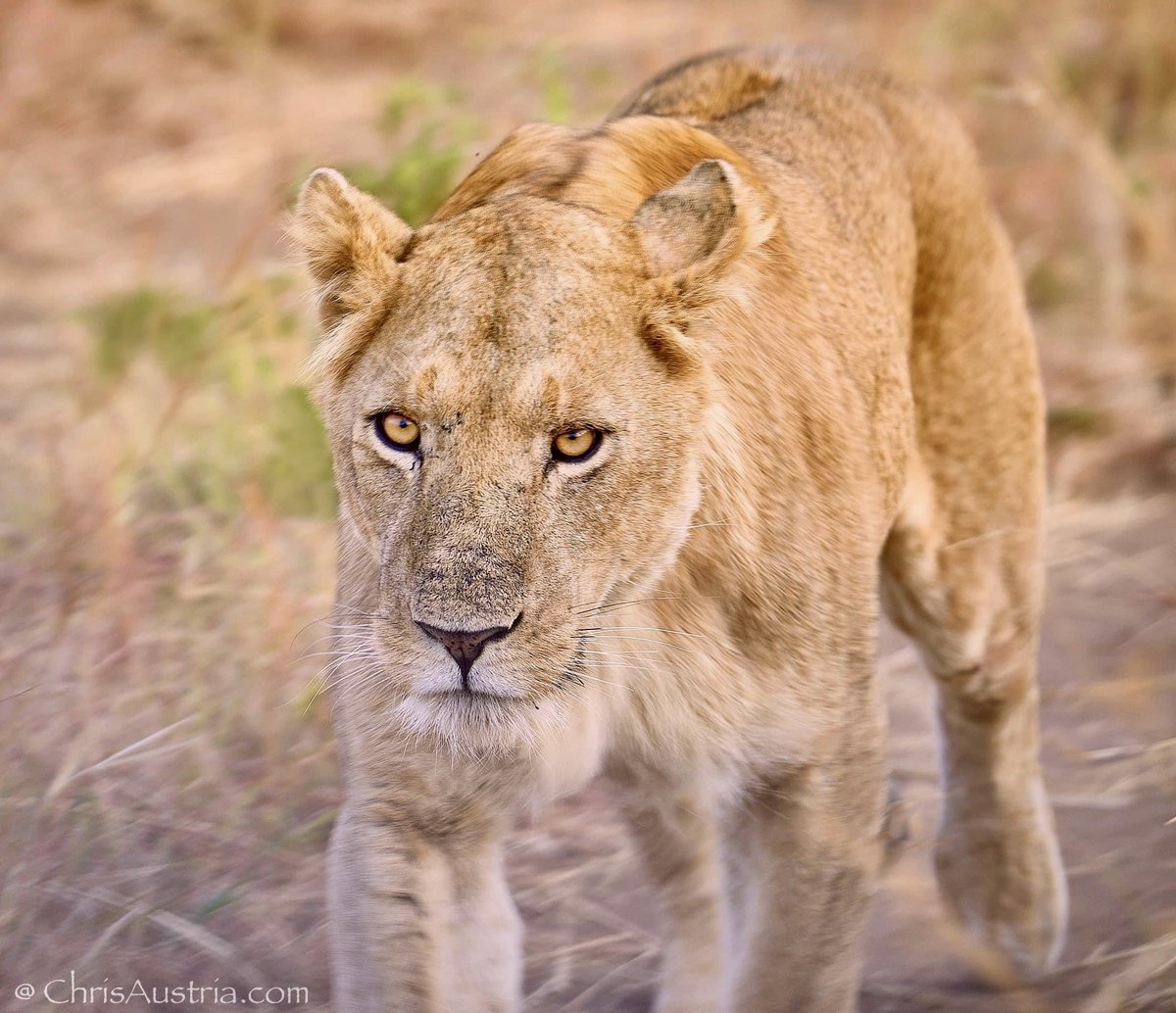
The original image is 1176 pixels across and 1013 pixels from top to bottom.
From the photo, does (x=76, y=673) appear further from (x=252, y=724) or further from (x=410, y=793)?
(x=410, y=793)

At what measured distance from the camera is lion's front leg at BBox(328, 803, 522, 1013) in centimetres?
258

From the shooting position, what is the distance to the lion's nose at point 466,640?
2209 mm

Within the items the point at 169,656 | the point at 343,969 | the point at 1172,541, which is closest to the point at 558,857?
the point at 169,656

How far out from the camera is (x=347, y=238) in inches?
96.2

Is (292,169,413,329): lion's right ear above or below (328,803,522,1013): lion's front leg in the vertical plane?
above

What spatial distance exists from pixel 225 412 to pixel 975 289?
2.62 meters

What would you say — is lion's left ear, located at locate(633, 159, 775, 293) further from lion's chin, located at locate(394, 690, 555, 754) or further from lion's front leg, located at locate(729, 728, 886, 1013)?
lion's front leg, located at locate(729, 728, 886, 1013)

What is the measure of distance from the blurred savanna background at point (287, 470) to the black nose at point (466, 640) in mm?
584

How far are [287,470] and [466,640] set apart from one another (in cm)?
274

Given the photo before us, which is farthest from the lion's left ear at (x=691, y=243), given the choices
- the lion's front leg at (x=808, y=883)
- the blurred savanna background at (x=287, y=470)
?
the lion's front leg at (x=808, y=883)

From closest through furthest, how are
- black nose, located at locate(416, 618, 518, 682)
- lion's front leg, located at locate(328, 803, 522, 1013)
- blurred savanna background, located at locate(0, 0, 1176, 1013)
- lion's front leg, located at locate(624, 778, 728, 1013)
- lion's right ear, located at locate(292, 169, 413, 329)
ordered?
black nose, located at locate(416, 618, 518, 682), lion's right ear, located at locate(292, 169, 413, 329), lion's front leg, located at locate(328, 803, 522, 1013), lion's front leg, located at locate(624, 778, 728, 1013), blurred savanna background, located at locate(0, 0, 1176, 1013)

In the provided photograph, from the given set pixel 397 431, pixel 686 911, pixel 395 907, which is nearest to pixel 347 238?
pixel 397 431

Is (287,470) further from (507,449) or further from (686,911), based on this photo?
(507,449)

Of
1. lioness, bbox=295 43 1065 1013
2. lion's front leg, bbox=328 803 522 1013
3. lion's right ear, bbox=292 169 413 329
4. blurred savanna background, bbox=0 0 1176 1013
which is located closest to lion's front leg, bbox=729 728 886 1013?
lioness, bbox=295 43 1065 1013
